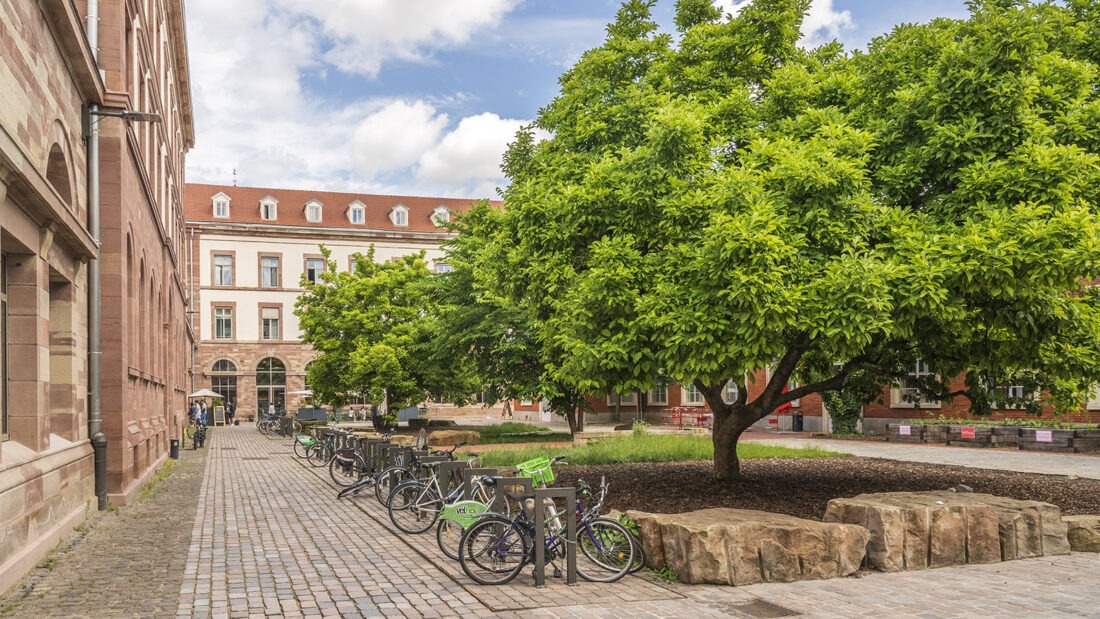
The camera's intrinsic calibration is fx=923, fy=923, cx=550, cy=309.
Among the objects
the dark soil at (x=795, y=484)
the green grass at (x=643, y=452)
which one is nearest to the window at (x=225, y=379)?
the green grass at (x=643, y=452)

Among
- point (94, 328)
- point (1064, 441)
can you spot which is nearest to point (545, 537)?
A: point (94, 328)

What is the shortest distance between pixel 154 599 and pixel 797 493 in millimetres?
9575

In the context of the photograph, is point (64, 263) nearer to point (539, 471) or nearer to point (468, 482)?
point (468, 482)

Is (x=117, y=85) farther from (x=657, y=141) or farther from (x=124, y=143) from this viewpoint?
(x=657, y=141)

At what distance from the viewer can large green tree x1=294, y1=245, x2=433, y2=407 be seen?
3553cm

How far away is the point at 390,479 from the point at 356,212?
57405mm

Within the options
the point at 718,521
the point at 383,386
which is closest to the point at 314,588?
the point at 718,521

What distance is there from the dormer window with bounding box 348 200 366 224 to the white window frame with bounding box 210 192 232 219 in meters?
8.63

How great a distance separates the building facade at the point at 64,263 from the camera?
923 centimetres

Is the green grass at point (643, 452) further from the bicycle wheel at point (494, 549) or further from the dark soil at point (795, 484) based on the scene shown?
the bicycle wheel at point (494, 549)

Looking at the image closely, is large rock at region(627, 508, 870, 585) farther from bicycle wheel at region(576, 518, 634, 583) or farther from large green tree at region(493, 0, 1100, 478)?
large green tree at region(493, 0, 1100, 478)

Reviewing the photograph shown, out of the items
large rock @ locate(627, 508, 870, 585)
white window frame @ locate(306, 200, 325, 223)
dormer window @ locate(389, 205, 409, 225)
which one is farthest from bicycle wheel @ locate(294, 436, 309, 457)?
dormer window @ locate(389, 205, 409, 225)

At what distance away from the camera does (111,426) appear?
48.6 feet

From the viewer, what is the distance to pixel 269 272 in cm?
6562
